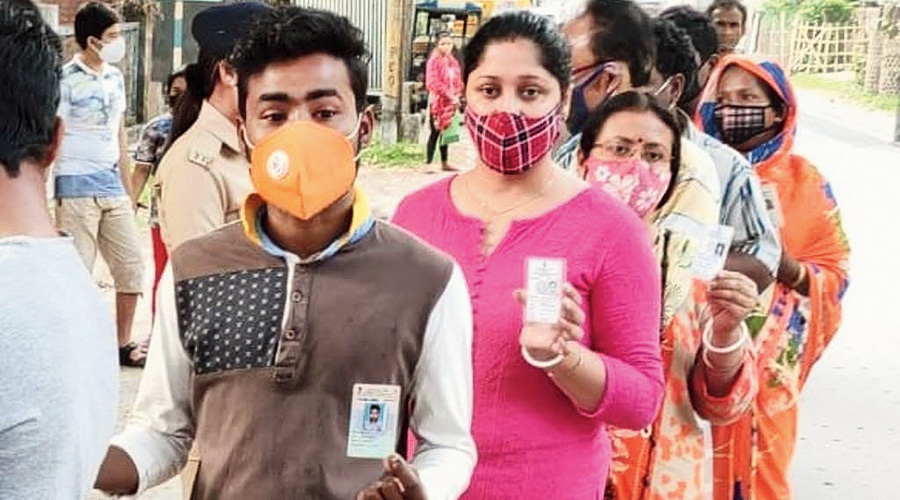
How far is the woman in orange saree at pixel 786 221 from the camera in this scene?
13.6ft

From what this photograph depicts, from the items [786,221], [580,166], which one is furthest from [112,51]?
[580,166]

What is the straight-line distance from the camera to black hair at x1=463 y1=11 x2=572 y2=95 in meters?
2.77

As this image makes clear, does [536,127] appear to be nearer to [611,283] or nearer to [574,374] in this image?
[611,283]

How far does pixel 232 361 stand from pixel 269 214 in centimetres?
24

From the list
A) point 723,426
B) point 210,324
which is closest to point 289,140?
A: point 210,324

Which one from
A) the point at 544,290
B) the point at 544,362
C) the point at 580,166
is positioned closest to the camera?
the point at 544,290

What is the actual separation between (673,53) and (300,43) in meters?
2.20

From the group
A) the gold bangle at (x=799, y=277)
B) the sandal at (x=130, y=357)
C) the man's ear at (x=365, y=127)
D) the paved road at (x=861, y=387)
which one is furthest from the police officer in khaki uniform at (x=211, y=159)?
the sandal at (x=130, y=357)

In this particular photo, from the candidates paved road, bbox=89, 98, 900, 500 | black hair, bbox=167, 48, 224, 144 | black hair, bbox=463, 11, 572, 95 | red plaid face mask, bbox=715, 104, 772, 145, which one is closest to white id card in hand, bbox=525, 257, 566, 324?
black hair, bbox=463, 11, 572, 95

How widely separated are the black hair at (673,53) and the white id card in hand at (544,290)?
1.85m

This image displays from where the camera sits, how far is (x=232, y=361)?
82.7 inches

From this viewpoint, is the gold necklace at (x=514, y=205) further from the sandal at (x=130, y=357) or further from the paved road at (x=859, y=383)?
the sandal at (x=130, y=357)

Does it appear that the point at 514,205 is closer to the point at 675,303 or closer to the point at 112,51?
the point at 675,303

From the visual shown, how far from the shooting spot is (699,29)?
5.70 metres
